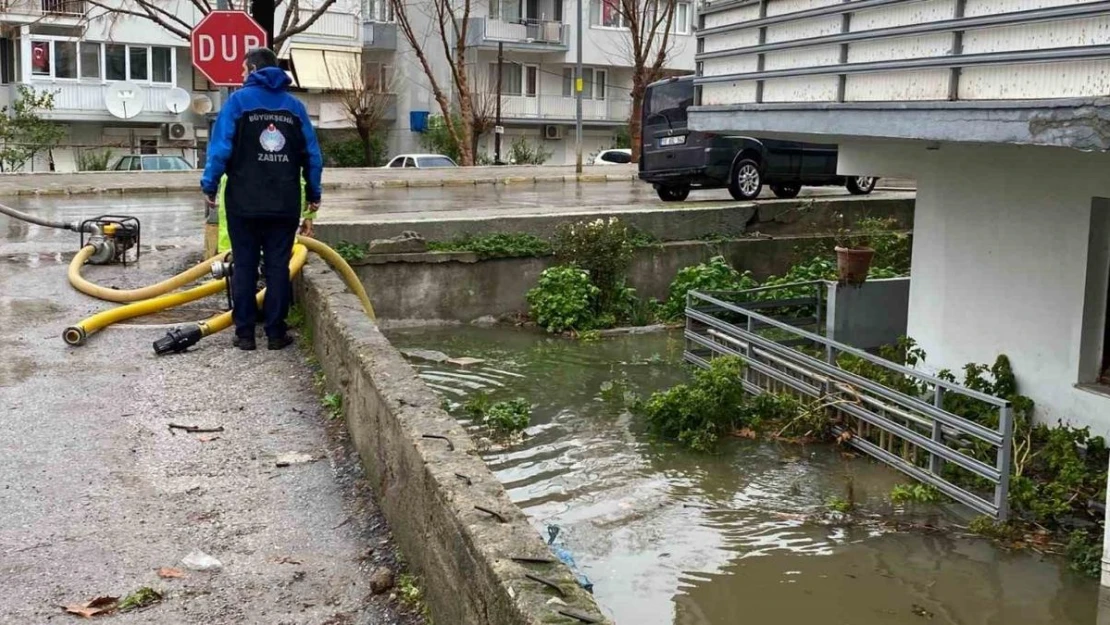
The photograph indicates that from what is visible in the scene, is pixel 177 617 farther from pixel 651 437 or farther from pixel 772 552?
pixel 651 437

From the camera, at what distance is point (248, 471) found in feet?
19.1

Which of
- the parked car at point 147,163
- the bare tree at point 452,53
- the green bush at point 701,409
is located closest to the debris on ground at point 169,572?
the green bush at point 701,409

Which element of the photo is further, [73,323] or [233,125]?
[73,323]

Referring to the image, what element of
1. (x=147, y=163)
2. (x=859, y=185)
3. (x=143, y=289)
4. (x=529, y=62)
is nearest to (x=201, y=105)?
(x=147, y=163)

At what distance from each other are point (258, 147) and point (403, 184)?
18.8m

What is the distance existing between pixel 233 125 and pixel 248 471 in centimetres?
274

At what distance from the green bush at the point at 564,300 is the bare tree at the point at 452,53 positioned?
24.0 metres

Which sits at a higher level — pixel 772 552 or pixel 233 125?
pixel 233 125

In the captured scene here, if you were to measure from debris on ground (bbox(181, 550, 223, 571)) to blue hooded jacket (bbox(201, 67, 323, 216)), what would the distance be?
3.42m

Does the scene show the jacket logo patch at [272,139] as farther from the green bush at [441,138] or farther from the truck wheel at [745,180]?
the green bush at [441,138]

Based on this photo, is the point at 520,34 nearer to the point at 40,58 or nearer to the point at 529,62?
the point at 529,62

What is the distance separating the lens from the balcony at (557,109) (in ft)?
153

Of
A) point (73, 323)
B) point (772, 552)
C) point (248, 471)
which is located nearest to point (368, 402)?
point (248, 471)

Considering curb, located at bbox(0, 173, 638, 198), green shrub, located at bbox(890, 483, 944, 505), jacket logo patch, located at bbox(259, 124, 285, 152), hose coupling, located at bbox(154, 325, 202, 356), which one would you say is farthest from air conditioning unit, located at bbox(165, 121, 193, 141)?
green shrub, located at bbox(890, 483, 944, 505)
